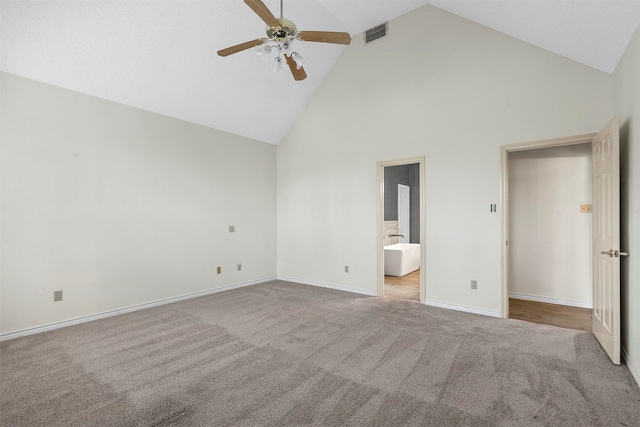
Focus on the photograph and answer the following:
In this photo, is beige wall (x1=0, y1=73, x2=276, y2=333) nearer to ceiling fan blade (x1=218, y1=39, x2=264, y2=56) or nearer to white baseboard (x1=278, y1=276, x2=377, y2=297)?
white baseboard (x1=278, y1=276, x2=377, y2=297)

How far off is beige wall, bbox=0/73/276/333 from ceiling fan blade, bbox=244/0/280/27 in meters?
2.74

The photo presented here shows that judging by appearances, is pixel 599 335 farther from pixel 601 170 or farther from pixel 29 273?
pixel 29 273

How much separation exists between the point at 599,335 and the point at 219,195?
16.6 ft

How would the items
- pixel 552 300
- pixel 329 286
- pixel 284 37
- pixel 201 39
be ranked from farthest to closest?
1. pixel 329 286
2. pixel 552 300
3. pixel 201 39
4. pixel 284 37

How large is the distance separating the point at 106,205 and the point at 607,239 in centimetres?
529

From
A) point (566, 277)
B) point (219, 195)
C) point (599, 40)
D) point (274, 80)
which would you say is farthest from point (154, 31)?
point (566, 277)

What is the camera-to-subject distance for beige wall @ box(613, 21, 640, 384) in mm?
2121

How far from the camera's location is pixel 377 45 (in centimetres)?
438

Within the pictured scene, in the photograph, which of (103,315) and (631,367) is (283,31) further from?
(103,315)

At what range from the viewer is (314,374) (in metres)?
2.23

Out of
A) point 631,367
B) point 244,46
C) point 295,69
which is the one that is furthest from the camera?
point 295,69

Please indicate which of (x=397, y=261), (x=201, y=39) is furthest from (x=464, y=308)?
(x=201, y=39)

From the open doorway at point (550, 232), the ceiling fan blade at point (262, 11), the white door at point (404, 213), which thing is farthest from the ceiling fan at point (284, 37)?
the white door at point (404, 213)

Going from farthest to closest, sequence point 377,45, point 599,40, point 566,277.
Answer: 1. point 377,45
2. point 566,277
3. point 599,40
